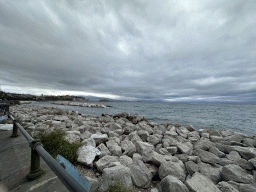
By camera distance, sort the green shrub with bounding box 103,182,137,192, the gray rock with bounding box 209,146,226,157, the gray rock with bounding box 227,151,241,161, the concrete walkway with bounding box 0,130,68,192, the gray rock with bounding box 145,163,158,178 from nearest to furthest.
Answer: the concrete walkway with bounding box 0,130,68,192, the green shrub with bounding box 103,182,137,192, the gray rock with bounding box 145,163,158,178, the gray rock with bounding box 227,151,241,161, the gray rock with bounding box 209,146,226,157

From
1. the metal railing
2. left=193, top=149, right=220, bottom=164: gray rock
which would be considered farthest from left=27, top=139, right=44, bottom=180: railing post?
left=193, top=149, right=220, bottom=164: gray rock

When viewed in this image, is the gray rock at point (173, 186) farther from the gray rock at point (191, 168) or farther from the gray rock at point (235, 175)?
the gray rock at point (235, 175)

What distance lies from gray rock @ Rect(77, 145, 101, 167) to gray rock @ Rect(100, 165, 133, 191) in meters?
0.86

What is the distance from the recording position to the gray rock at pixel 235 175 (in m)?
3.27

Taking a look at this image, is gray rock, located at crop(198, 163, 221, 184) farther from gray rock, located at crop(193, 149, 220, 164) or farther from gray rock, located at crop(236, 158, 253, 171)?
gray rock, located at crop(236, 158, 253, 171)

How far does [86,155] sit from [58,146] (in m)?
0.88

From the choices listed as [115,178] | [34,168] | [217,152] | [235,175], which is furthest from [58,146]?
[217,152]

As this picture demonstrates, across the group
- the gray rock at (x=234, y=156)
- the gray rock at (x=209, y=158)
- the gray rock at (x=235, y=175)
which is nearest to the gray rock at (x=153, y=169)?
the gray rock at (x=235, y=175)

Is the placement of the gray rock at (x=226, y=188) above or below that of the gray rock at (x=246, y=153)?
above

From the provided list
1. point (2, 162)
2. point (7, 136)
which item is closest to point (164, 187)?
point (2, 162)

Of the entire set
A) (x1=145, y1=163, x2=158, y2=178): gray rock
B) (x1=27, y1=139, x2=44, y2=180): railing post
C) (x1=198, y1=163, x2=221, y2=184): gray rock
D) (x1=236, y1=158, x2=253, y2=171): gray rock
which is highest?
(x1=27, y1=139, x2=44, y2=180): railing post

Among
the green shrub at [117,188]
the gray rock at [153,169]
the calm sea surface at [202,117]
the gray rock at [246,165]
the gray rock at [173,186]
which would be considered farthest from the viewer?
the calm sea surface at [202,117]

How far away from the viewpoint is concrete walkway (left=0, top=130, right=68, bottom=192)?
1729mm

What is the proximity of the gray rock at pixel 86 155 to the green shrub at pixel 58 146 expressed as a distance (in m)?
0.14
